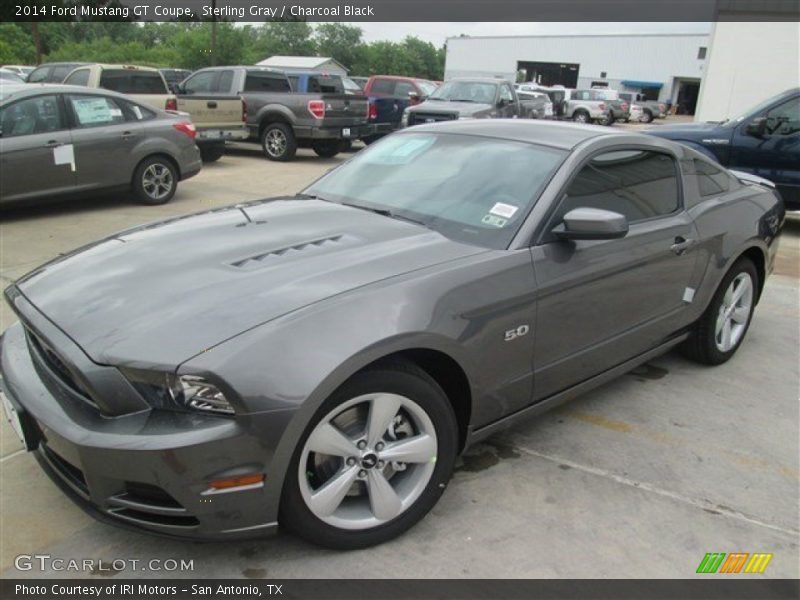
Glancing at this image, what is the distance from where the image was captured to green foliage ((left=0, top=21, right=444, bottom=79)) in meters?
41.2

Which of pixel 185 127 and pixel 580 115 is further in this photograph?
pixel 580 115

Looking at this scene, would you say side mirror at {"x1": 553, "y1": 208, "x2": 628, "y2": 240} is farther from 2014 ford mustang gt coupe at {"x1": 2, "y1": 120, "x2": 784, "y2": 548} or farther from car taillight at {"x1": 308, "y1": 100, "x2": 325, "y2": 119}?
car taillight at {"x1": 308, "y1": 100, "x2": 325, "y2": 119}

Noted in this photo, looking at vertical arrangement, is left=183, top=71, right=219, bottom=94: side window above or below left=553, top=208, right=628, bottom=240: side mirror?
above

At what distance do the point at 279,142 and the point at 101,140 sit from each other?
19.8 ft

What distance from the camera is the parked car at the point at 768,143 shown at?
869 cm

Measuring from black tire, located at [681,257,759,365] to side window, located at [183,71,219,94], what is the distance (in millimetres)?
11769

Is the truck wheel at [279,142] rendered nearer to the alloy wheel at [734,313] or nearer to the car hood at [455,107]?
the car hood at [455,107]

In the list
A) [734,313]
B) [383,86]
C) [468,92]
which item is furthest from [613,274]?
[383,86]

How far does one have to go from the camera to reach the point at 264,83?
13.7 meters

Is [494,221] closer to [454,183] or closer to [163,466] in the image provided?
[454,183]

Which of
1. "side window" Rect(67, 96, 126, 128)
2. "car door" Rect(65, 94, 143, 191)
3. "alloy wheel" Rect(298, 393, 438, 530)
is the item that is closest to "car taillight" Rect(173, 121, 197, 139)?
"car door" Rect(65, 94, 143, 191)

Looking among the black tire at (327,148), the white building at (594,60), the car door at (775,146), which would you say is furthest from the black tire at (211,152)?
the white building at (594,60)

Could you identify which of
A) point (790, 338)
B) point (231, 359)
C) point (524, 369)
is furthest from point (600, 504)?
point (790, 338)

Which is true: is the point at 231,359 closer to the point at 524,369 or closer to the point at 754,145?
the point at 524,369
